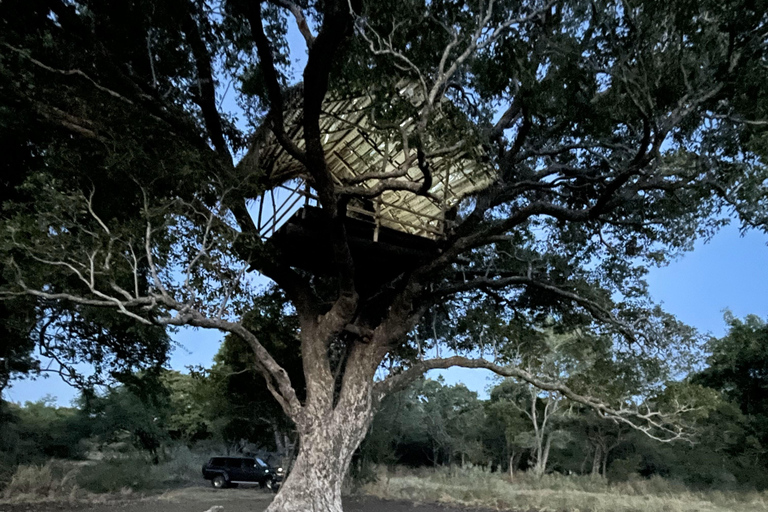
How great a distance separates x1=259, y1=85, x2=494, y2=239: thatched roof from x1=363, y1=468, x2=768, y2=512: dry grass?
9.35m

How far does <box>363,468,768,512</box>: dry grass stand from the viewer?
46.5 feet

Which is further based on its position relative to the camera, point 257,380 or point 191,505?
point 257,380

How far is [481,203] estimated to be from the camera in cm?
1019

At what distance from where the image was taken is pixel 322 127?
9.78 m

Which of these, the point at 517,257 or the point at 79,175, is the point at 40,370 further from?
the point at 517,257

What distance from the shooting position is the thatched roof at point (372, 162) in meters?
8.76

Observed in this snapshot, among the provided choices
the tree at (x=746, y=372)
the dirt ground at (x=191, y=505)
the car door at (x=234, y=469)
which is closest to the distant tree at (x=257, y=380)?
the car door at (x=234, y=469)

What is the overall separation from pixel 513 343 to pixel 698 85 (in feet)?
22.1

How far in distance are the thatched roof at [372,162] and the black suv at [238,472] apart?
13993mm

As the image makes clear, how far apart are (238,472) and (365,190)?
17667 mm

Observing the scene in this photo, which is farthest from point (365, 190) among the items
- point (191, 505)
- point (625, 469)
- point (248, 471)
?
point (625, 469)

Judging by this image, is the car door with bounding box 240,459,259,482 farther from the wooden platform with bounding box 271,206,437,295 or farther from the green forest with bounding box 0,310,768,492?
the wooden platform with bounding box 271,206,437,295

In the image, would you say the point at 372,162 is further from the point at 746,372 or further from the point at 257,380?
the point at 746,372

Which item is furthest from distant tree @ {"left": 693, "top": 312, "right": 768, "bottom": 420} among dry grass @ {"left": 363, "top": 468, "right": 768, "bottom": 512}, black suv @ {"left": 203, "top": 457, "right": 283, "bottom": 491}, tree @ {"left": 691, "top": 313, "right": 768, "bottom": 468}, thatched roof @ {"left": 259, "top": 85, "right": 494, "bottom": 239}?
black suv @ {"left": 203, "top": 457, "right": 283, "bottom": 491}
